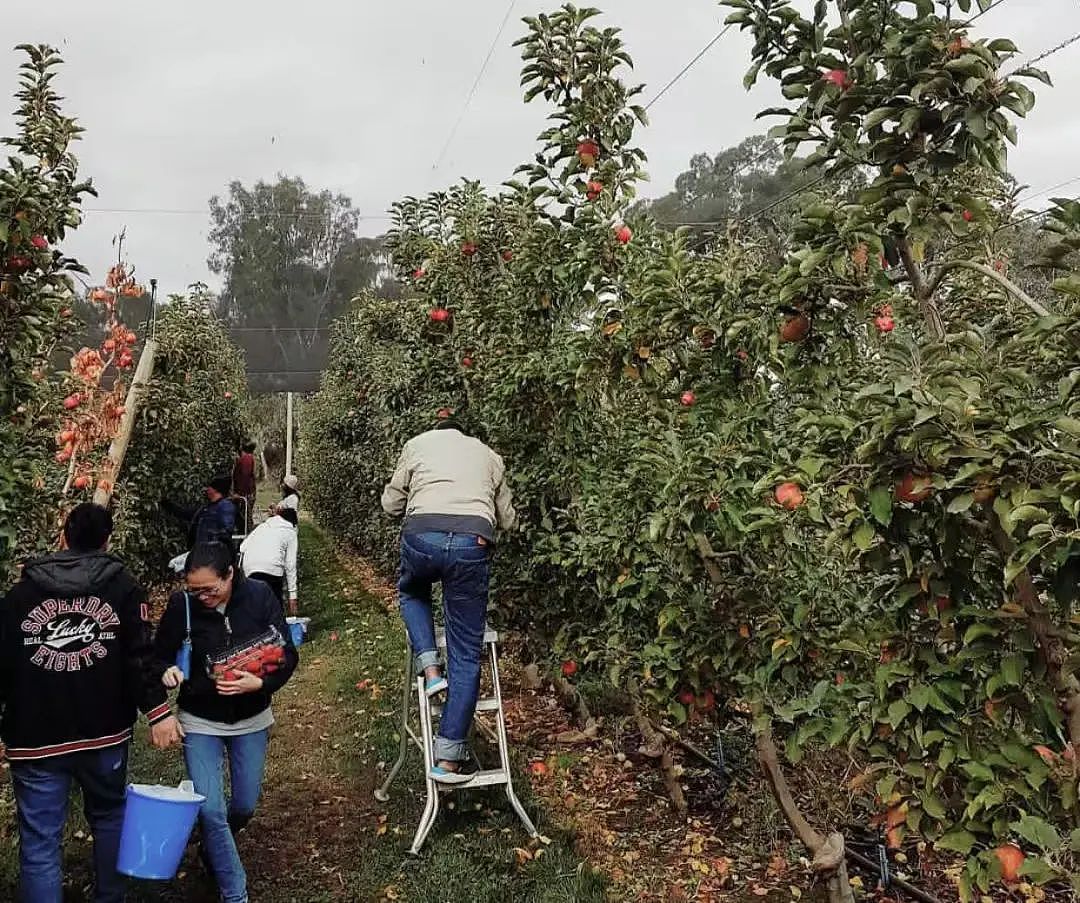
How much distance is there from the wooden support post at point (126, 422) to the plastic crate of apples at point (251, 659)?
320 cm

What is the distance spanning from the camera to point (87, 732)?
3312 mm

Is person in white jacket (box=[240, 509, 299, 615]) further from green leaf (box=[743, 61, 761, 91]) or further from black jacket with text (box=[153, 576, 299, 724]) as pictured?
green leaf (box=[743, 61, 761, 91])

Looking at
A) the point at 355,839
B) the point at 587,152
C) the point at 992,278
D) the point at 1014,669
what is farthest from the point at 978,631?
the point at 587,152

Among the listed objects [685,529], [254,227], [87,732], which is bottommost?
[87,732]

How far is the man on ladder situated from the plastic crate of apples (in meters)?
0.91

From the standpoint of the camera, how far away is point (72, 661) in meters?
3.31

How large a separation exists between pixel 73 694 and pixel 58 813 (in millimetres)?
430

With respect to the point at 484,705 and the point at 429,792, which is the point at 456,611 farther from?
the point at 429,792

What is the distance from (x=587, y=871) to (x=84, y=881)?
212 cm

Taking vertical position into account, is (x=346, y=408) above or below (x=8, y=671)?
above

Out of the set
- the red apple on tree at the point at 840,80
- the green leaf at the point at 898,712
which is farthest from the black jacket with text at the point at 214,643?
the red apple on tree at the point at 840,80

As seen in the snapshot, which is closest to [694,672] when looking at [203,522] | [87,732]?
[87,732]

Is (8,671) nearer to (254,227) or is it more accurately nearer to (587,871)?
(587,871)

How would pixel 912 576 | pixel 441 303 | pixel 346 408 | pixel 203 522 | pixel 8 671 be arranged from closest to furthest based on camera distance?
1. pixel 912 576
2. pixel 8 671
3. pixel 441 303
4. pixel 203 522
5. pixel 346 408
